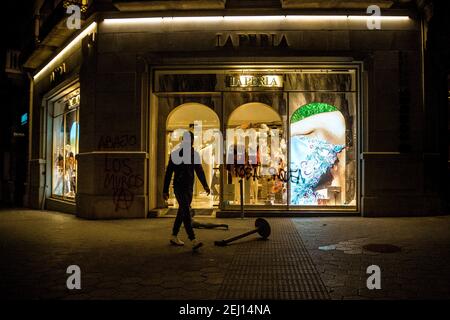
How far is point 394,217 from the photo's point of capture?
10320 mm

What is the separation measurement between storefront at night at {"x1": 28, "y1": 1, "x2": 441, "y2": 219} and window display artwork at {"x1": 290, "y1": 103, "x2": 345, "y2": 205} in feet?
0.10

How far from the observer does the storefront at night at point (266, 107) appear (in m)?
10.6

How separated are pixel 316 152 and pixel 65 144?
934 cm

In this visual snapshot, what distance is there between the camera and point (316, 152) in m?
11.4

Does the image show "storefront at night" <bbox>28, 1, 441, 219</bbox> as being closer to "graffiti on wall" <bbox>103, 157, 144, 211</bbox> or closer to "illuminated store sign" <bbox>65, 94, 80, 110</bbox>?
"graffiti on wall" <bbox>103, 157, 144, 211</bbox>

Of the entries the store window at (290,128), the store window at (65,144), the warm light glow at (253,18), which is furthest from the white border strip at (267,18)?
the store window at (65,144)

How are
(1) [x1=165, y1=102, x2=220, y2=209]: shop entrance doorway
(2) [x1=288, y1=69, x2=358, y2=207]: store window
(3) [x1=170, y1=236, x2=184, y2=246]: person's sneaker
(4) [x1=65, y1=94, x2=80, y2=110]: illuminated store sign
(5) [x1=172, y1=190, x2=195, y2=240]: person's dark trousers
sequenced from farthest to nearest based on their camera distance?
1. (4) [x1=65, y1=94, x2=80, y2=110]: illuminated store sign
2. (1) [x1=165, y1=102, x2=220, y2=209]: shop entrance doorway
3. (2) [x1=288, y1=69, x2=358, y2=207]: store window
4. (3) [x1=170, y1=236, x2=184, y2=246]: person's sneaker
5. (5) [x1=172, y1=190, x2=195, y2=240]: person's dark trousers

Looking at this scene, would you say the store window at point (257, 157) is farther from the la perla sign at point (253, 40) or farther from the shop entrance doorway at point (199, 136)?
the la perla sign at point (253, 40)

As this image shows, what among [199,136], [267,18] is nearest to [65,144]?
[199,136]

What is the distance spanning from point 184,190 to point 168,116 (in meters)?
5.52

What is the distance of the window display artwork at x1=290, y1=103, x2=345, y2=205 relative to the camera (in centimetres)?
1129

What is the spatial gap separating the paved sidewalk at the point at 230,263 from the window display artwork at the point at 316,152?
1975 mm

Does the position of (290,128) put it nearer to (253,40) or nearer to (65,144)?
(253,40)

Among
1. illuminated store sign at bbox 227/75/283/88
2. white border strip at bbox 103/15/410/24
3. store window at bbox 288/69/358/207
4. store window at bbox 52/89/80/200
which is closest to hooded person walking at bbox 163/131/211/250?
illuminated store sign at bbox 227/75/283/88
